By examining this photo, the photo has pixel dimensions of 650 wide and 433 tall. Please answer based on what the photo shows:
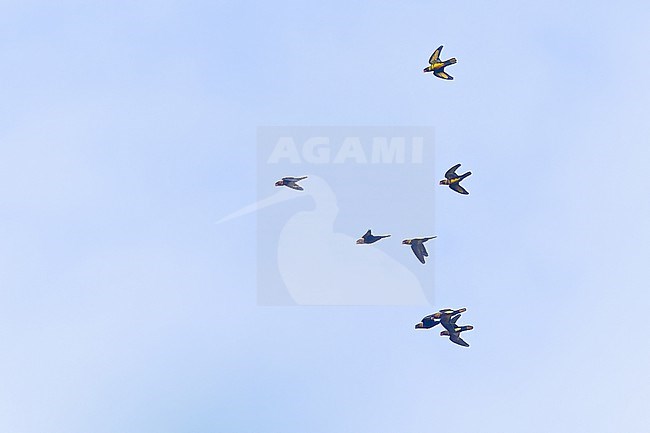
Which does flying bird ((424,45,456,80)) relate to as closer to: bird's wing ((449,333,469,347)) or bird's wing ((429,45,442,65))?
bird's wing ((429,45,442,65))

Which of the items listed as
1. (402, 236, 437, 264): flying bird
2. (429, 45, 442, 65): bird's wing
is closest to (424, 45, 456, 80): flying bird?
(429, 45, 442, 65): bird's wing

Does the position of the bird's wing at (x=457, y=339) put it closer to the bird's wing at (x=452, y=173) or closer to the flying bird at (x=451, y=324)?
the flying bird at (x=451, y=324)

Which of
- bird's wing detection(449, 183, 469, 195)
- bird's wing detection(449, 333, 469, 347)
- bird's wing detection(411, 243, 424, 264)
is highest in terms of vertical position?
bird's wing detection(449, 183, 469, 195)

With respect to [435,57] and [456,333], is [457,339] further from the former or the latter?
[435,57]

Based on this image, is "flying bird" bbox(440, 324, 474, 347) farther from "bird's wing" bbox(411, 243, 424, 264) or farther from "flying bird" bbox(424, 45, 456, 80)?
"flying bird" bbox(424, 45, 456, 80)

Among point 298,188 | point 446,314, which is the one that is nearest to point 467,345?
point 446,314

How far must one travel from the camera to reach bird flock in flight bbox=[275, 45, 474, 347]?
19212 centimetres

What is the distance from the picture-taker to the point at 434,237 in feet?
640

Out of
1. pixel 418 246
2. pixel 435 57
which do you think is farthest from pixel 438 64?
pixel 418 246

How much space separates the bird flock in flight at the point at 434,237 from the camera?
192m

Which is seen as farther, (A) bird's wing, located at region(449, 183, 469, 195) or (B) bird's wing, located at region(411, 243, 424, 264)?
(B) bird's wing, located at region(411, 243, 424, 264)

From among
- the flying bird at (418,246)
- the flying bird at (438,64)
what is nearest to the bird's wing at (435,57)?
the flying bird at (438,64)

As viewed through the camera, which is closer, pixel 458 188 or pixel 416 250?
pixel 458 188

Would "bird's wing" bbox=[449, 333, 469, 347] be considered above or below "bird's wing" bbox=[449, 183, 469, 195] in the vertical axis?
below
